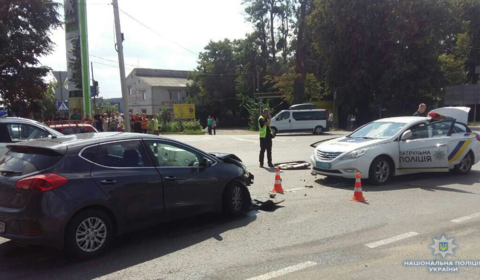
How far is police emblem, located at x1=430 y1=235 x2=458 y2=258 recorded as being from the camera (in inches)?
188

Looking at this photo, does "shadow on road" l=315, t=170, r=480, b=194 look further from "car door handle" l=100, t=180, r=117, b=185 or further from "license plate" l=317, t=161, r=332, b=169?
"car door handle" l=100, t=180, r=117, b=185

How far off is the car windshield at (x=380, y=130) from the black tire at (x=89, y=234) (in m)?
6.66

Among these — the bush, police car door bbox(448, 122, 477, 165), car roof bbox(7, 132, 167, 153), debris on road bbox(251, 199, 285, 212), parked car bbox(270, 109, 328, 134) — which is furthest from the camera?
the bush

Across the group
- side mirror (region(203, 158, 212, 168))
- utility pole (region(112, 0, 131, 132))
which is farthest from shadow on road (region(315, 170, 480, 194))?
utility pole (region(112, 0, 131, 132))

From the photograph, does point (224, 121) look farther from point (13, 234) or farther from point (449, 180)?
point (13, 234)

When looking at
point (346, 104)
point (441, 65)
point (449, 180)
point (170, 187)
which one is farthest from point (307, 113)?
point (170, 187)

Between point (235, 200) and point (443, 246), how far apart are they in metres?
3.05

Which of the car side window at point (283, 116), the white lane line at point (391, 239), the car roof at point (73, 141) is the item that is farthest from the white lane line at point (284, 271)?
the car side window at point (283, 116)

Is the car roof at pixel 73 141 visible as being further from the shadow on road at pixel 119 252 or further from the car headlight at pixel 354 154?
the car headlight at pixel 354 154

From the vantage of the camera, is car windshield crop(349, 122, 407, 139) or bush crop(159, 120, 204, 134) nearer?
car windshield crop(349, 122, 407, 139)

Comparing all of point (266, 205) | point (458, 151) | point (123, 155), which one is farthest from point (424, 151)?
point (123, 155)

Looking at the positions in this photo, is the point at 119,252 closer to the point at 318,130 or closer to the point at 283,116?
the point at 283,116

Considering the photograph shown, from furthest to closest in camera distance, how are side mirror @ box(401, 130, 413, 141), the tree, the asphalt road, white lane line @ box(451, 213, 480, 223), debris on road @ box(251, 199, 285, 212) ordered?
the tree < side mirror @ box(401, 130, 413, 141) < debris on road @ box(251, 199, 285, 212) < white lane line @ box(451, 213, 480, 223) < the asphalt road

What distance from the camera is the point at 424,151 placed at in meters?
9.15
